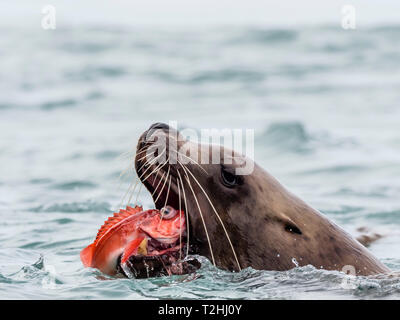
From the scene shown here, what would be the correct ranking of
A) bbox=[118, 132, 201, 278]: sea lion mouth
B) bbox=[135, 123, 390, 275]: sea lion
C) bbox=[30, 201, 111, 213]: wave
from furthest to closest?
bbox=[30, 201, 111, 213]: wave
bbox=[135, 123, 390, 275]: sea lion
bbox=[118, 132, 201, 278]: sea lion mouth

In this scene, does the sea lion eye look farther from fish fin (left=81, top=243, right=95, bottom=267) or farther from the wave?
the wave

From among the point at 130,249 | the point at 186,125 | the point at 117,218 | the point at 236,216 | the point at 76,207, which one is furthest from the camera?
the point at 186,125

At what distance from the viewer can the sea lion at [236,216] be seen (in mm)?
4969

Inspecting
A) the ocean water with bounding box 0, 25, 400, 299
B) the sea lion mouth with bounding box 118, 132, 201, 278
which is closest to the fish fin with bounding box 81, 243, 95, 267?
the ocean water with bounding box 0, 25, 400, 299

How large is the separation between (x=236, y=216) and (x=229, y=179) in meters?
0.24

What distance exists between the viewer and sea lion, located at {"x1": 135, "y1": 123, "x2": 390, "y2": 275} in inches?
196

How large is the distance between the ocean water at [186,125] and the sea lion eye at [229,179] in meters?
0.53

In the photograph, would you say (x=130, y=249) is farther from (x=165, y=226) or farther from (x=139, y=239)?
(x=165, y=226)

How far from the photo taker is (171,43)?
26562 mm

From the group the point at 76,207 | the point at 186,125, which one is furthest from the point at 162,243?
the point at 186,125

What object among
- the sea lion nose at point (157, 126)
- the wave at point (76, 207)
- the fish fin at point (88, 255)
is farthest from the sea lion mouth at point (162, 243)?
the wave at point (76, 207)

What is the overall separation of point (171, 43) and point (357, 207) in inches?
690

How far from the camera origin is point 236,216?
5.02 metres
